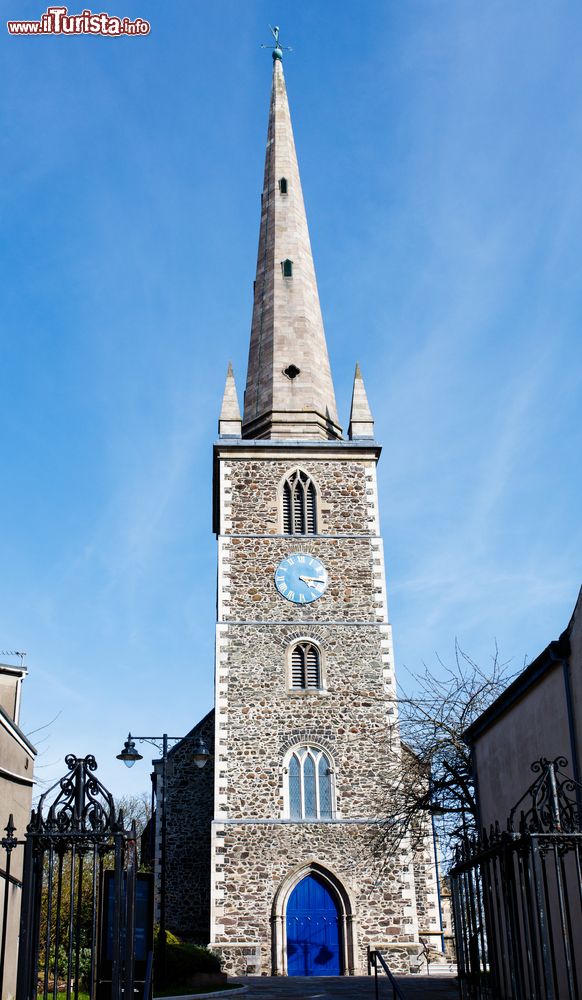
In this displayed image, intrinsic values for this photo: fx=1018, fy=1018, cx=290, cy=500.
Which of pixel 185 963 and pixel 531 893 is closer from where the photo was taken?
pixel 531 893

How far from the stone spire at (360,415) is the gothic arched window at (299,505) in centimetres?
227

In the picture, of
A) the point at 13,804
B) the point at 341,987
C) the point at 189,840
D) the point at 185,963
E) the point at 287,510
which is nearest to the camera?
the point at 13,804

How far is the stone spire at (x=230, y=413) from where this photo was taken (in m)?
31.7

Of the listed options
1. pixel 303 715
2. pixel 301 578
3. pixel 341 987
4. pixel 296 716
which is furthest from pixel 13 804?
pixel 301 578

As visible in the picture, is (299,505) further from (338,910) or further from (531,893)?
(531,893)

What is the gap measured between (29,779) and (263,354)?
19240 millimetres

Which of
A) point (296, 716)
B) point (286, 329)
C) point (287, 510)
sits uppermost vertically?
point (286, 329)

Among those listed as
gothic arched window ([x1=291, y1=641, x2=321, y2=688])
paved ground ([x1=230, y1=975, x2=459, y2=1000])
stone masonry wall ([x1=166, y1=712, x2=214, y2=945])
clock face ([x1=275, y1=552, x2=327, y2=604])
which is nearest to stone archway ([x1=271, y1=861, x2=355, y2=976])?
paved ground ([x1=230, y1=975, x2=459, y2=1000])

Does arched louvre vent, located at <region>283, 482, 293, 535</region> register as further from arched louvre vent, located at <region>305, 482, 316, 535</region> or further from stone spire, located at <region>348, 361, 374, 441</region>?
stone spire, located at <region>348, 361, 374, 441</region>

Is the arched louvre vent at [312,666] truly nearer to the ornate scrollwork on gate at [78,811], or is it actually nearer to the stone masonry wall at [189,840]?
the stone masonry wall at [189,840]

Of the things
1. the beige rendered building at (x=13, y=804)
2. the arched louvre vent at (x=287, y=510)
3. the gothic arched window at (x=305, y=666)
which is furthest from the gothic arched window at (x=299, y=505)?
the beige rendered building at (x=13, y=804)

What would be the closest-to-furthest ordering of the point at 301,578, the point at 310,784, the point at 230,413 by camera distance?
1. the point at 310,784
2. the point at 301,578
3. the point at 230,413

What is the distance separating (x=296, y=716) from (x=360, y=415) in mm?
9948

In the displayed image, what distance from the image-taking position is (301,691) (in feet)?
91.8
